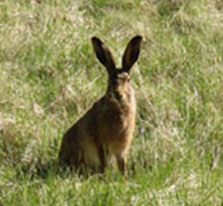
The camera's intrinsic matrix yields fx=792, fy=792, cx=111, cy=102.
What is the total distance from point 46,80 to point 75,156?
3.99 feet

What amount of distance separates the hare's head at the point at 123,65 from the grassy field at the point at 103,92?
0.54m

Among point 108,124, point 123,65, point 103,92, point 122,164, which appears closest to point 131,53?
point 123,65

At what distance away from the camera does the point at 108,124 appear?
504cm

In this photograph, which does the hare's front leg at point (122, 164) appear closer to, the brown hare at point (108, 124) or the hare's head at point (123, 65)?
the brown hare at point (108, 124)

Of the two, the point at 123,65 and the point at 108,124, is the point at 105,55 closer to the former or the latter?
the point at 123,65

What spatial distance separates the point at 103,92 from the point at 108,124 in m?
1.12

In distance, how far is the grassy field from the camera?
4.77m

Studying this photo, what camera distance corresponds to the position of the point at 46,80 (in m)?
6.34

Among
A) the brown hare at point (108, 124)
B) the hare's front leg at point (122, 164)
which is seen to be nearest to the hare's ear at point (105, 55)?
the brown hare at point (108, 124)

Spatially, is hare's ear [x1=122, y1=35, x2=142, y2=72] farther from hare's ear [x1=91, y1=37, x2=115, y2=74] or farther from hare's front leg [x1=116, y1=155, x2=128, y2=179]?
hare's front leg [x1=116, y1=155, x2=128, y2=179]

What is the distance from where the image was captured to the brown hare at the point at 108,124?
500 centimetres

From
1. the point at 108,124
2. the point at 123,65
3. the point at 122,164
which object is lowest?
the point at 122,164

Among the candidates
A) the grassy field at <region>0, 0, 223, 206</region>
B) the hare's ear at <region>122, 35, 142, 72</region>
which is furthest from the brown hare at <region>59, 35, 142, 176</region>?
the grassy field at <region>0, 0, 223, 206</region>

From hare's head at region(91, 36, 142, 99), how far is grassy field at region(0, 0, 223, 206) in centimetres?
54
